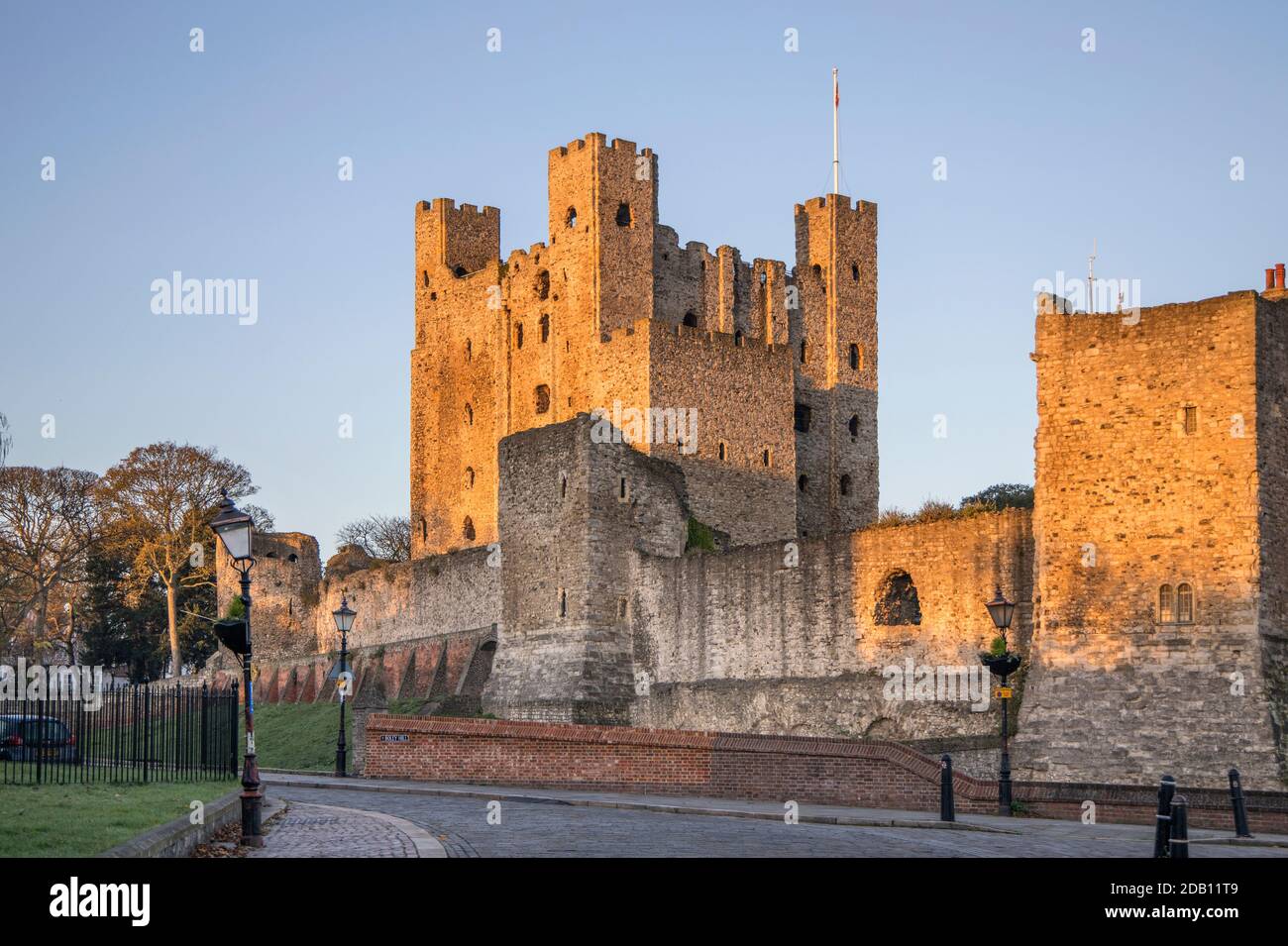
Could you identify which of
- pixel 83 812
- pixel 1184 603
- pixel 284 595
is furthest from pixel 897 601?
Answer: pixel 284 595

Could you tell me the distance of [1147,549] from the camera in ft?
91.5

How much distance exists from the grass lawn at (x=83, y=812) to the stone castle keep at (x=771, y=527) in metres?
14.1

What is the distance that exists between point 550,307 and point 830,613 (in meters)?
27.5

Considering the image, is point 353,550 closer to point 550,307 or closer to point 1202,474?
point 550,307

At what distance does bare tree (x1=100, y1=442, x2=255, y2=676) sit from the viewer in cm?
6600

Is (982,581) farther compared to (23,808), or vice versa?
(982,581)

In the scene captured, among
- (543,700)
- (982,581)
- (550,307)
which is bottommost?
(543,700)

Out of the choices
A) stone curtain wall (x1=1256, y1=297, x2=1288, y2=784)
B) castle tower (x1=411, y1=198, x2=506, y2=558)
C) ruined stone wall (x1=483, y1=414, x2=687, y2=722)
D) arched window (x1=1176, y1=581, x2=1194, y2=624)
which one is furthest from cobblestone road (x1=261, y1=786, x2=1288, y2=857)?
castle tower (x1=411, y1=198, x2=506, y2=558)

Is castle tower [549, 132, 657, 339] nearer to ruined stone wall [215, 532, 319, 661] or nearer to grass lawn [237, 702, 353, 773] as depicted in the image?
grass lawn [237, 702, 353, 773]

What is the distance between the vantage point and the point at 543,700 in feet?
132
